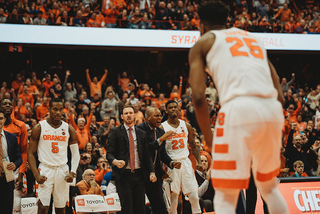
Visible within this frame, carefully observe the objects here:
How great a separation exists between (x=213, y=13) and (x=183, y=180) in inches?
185

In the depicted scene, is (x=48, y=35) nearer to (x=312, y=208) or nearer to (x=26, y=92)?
(x=26, y=92)

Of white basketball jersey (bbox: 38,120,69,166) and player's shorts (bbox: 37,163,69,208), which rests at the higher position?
white basketball jersey (bbox: 38,120,69,166)

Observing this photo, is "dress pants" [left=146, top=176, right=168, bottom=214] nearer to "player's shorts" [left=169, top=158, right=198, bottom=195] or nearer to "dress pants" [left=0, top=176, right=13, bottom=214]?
"player's shorts" [left=169, top=158, right=198, bottom=195]

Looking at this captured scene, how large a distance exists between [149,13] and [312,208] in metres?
13.1

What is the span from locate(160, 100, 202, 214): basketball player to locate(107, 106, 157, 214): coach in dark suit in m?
1.02

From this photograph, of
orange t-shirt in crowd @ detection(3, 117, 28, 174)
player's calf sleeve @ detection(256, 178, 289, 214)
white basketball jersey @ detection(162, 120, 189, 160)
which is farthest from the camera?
white basketball jersey @ detection(162, 120, 189, 160)

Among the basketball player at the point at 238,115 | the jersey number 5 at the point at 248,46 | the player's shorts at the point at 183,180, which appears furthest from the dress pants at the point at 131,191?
the jersey number 5 at the point at 248,46

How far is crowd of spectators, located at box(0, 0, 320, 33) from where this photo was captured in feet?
51.8

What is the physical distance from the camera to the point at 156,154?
6730mm

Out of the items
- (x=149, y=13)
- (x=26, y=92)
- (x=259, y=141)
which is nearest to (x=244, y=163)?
(x=259, y=141)

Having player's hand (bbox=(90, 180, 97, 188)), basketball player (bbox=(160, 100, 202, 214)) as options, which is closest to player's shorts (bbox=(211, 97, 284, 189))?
basketball player (bbox=(160, 100, 202, 214))

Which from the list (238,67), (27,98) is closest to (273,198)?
(238,67)

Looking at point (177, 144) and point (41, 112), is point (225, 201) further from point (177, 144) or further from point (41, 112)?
point (41, 112)

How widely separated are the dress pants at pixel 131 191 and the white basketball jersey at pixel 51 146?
1069 millimetres
